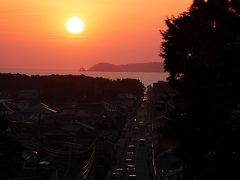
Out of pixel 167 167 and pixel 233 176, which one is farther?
pixel 167 167

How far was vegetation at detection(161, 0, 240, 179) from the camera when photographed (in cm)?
1185

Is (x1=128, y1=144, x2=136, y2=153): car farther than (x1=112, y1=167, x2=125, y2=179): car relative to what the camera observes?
Yes

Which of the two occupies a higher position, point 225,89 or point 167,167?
point 225,89

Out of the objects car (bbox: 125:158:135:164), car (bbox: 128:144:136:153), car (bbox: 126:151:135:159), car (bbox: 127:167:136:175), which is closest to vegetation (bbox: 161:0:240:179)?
car (bbox: 127:167:136:175)

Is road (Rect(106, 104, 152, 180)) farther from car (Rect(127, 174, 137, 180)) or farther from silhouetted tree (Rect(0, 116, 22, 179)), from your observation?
silhouetted tree (Rect(0, 116, 22, 179))

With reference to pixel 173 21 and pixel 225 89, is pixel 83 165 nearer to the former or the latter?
pixel 173 21

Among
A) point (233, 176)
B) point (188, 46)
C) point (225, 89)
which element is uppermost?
point (188, 46)

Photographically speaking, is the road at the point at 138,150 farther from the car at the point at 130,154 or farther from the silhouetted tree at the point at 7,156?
the silhouetted tree at the point at 7,156

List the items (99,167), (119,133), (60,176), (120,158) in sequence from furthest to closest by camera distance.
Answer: (119,133), (120,158), (99,167), (60,176)

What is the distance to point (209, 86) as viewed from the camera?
12.7 meters

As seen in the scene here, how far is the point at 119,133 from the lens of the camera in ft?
167

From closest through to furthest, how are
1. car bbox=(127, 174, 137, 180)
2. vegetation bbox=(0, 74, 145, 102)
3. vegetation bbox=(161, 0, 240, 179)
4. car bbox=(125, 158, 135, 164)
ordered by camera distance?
vegetation bbox=(161, 0, 240, 179), car bbox=(127, 174, 137, 180), car bbox=(125, 158, 135, 164), vegetation bbox=(0, 74, 145, 102)

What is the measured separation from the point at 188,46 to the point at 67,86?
7939 centimetres

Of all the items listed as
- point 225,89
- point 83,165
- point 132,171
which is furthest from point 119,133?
point 225,89
